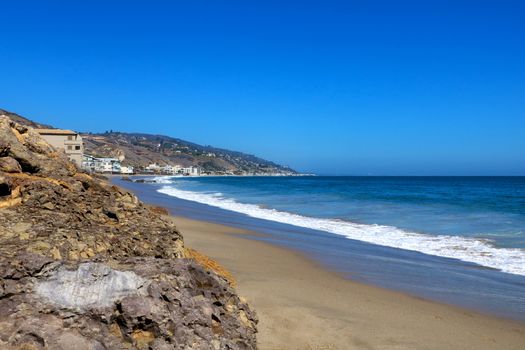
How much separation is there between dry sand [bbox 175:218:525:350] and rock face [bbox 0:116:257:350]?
4.90 ft

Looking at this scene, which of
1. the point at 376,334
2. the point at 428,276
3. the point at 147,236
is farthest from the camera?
the point at 428,276

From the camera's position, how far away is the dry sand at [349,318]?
5.51 metres

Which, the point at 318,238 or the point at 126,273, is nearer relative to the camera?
the point at 126,273

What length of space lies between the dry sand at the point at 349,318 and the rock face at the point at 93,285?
1494mm

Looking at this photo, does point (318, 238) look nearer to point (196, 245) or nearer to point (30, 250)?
point (196, 245)

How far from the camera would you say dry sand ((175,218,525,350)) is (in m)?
5.51

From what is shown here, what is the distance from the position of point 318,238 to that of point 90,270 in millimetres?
12561

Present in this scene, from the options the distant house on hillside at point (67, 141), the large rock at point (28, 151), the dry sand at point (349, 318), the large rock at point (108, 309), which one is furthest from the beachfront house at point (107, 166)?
the large rock at point (108, 309)

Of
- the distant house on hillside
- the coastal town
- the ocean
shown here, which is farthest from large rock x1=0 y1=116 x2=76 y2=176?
the distant house on hillside

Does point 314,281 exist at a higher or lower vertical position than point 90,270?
lower

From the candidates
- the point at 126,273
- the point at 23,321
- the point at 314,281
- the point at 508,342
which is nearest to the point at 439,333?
the point at 508,342

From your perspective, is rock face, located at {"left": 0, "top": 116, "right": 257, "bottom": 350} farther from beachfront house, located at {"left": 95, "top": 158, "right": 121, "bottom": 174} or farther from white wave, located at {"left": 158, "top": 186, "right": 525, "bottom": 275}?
beachfront house, located at {"left": 95, "top": 158, "right": 121, "bottom": 174}

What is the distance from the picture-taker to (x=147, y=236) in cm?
533

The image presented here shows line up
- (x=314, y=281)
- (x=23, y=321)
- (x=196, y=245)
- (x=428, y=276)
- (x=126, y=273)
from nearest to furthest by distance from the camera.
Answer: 1. (x=23, y=321)
2. (x=126, y=273)
3. (x=314, y=281)
4. (x=428, y=276)
5. (x=196, y=245)
